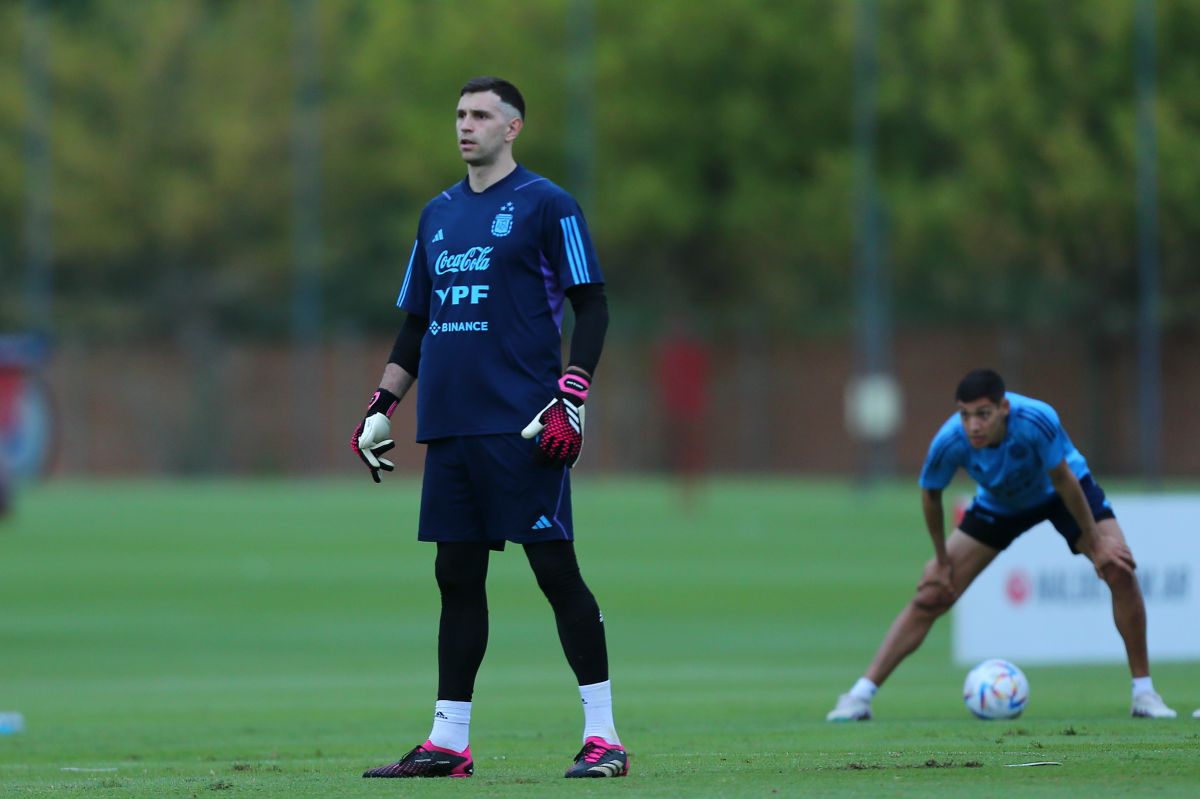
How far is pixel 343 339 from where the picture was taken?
5269 cm

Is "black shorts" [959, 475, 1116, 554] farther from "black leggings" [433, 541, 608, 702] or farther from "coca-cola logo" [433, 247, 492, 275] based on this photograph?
"coca-cola logo" [433, 247, 492, 275]

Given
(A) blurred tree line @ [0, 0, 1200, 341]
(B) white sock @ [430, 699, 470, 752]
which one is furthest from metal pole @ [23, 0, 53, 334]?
(B) white sock @ [430, 699, 470, 752]

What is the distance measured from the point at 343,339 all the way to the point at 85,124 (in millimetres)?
8886

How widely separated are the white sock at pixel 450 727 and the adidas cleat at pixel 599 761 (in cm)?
43

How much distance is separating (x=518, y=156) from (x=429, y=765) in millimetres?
44046

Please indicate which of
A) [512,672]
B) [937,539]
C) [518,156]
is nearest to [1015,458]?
[937,539]

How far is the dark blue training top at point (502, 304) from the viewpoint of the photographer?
326 inches

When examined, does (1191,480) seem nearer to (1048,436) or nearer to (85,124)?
(85,124)

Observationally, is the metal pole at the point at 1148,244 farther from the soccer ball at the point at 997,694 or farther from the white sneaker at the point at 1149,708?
the white sneaker at the point at 1149,708

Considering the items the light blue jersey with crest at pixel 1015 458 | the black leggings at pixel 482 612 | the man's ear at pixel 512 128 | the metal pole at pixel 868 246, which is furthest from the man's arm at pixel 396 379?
the metal pole at pixel 868 246

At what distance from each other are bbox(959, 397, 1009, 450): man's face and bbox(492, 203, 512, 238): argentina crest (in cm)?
298

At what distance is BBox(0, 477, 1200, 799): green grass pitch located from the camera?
821cm

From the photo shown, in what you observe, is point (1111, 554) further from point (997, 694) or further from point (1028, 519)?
point (997, 694)

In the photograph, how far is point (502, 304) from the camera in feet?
27.2
